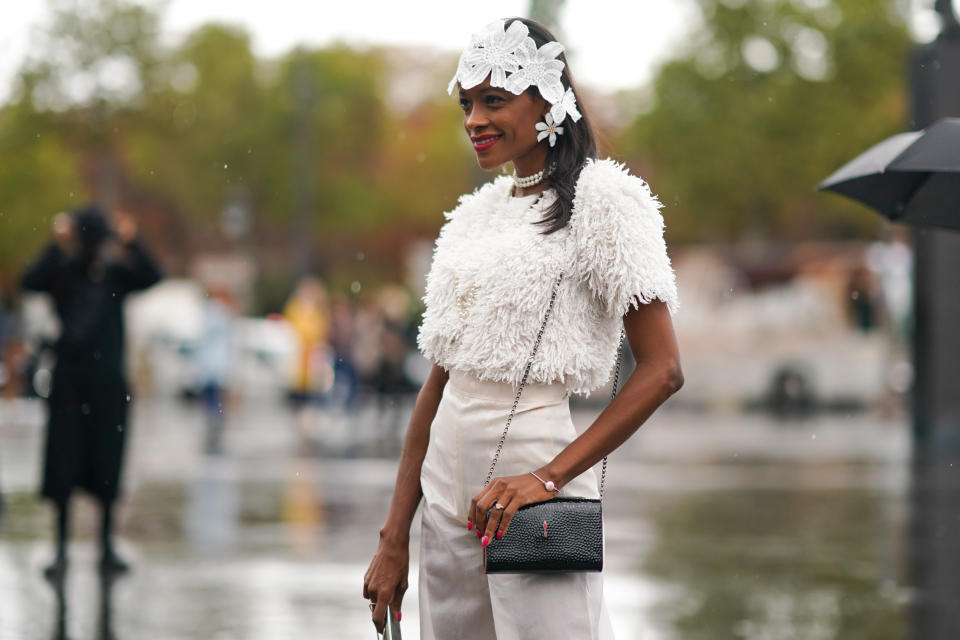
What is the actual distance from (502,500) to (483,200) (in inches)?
28.0

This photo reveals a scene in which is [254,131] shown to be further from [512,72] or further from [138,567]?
[512,72]

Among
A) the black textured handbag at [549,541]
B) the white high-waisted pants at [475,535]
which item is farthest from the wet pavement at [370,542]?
the black textured handbag at [549,541]

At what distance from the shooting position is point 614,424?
276 centimetres

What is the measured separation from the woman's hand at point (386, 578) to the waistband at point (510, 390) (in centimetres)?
38

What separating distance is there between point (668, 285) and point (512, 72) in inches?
21.1

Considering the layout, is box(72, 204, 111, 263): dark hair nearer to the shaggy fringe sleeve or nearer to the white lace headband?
the white lace headband

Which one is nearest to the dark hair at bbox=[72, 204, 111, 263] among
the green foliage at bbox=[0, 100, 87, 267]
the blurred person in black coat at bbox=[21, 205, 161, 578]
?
the blurred person in black coat at bbox=[21, 205, 161, 578]

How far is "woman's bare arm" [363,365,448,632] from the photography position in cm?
300

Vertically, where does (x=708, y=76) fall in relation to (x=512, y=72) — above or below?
above

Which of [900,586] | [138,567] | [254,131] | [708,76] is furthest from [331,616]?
[254,131]

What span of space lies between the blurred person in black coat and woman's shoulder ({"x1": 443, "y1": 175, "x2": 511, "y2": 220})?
485 centimetres

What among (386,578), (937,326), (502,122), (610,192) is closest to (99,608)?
(386,578)

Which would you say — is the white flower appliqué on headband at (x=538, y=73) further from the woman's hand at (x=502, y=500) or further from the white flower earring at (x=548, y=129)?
the woman's hand at (x=502, y=500)

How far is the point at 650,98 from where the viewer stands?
41469 mm
